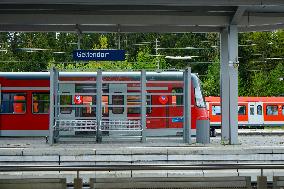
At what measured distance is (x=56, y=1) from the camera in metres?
16.0

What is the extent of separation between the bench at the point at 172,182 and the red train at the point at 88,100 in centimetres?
1183

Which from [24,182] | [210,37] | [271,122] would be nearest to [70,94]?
[24,182]

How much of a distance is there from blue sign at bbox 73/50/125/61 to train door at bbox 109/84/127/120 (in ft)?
7.52

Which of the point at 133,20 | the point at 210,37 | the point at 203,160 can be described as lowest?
the point at 203,160

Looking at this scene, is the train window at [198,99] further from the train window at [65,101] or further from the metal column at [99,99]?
the train window at [65,101]

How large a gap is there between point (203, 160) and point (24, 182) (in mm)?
8425

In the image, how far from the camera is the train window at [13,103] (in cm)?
2295

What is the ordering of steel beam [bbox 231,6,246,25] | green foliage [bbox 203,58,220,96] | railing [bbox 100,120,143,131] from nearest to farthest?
steel beam [bbox 231,6,246,25] < railing [bbox 100,120,143,131] < green foliage [bbox 203,58,220,96]

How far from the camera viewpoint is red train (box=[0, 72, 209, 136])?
68.4 feet

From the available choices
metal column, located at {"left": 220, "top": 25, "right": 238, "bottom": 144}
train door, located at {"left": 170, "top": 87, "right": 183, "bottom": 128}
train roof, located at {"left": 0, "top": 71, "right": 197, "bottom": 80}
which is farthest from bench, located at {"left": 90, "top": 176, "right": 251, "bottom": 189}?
train roof, located at {"left": 0, "top": 71, "right": 197, "bottom": 80}

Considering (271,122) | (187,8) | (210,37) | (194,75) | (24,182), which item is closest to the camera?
(24,182)

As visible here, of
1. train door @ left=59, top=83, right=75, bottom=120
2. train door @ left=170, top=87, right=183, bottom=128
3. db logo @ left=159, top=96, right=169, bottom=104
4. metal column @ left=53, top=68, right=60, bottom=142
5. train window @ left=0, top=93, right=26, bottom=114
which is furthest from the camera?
train window @ left=0, top=93, right=26, bottom=114

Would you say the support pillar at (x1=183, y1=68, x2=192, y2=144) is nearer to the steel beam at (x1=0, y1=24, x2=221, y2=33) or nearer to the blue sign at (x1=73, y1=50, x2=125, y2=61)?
the steel beam at (x1=0, y1=24, x2=221, y2=33)

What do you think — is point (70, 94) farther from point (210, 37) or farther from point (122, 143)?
point (210, 37)
